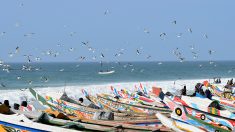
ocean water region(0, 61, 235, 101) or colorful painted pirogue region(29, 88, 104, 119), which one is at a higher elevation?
ocean water region(0, 61, 235, 101)

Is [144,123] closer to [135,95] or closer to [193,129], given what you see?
[193,129]

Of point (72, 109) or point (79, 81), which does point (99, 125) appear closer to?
point (72, 109)

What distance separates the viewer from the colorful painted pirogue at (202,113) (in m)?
13.1

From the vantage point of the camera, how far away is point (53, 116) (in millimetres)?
13398

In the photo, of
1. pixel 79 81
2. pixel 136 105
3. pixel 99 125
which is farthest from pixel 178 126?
pixel 79 81

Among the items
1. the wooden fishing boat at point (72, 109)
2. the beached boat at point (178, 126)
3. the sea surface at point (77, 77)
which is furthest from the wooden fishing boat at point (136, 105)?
the sea surface at point (77, 77)

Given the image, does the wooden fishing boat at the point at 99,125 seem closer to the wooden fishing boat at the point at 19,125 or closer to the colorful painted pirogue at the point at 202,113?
the wooden fishing boat at the point at 19,125

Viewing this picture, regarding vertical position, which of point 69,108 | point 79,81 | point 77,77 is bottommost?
point 69,108

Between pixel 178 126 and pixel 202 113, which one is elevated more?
pixel 202 113

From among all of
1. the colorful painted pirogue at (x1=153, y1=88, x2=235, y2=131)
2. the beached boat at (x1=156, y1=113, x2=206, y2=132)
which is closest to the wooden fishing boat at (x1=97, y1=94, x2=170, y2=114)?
the colorful painted pirogue at (x1=153, y1=88, x2=235, y2=131)

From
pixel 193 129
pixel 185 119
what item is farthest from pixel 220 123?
pixel 193 129

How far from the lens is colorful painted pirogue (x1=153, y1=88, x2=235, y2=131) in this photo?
1314cm

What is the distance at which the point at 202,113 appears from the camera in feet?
49.1

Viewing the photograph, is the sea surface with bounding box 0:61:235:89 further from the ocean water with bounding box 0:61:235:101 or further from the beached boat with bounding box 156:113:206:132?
the beached boat with bounding box 156:113:206:132
